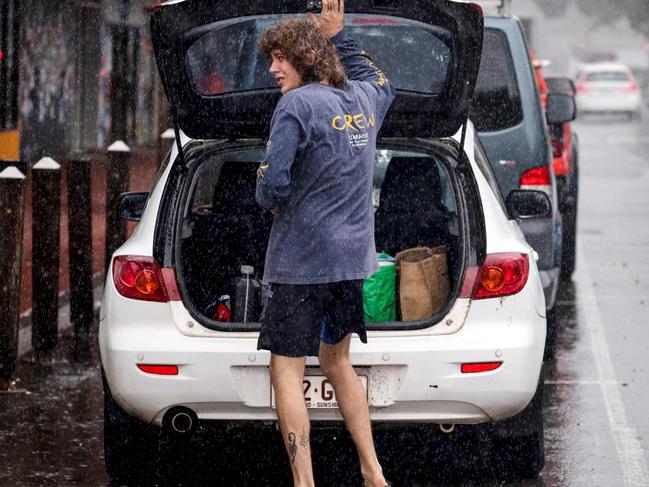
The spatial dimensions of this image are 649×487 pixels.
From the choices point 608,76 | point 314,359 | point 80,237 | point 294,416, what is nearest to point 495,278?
point 314,359

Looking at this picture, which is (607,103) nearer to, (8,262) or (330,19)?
(8,262)

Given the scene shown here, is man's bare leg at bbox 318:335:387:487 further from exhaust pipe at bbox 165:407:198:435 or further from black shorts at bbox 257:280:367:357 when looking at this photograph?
exhaust pipe at bbox 165:407:198:435

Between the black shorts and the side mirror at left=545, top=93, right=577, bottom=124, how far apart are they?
17.1 feet

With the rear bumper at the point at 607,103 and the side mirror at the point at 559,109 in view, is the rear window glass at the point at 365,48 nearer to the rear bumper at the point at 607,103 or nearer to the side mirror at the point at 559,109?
the side mirror at the point at 559,109

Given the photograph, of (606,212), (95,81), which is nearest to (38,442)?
(606,212)

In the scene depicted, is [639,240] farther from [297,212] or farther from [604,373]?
[297,212]

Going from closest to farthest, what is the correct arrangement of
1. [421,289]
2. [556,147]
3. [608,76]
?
[421,289] < [556,147] < [608,76]

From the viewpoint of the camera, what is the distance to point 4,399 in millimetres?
7984

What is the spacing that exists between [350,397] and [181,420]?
72 centimetres

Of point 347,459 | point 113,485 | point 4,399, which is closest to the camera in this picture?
point 113,485

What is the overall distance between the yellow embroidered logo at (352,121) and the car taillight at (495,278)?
2.50 feet

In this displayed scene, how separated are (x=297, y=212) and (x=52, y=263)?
400 centimetres

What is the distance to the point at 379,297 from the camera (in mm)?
6473

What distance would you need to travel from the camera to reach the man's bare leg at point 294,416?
5.55 meters
